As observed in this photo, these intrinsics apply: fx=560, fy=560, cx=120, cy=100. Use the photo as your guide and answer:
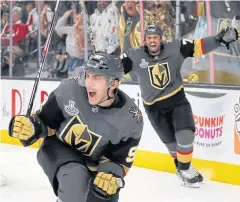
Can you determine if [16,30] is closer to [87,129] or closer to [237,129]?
[237,129]

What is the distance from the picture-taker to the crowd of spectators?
4.55 m

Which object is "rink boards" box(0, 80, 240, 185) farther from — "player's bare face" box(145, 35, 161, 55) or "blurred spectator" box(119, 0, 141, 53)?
"blurred spectator" box(119, 0, 141, 53)

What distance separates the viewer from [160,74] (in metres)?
3.81

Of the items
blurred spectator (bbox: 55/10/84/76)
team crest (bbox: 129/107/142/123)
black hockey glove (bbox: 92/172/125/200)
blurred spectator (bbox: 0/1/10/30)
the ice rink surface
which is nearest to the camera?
black hockey glove (bbox: 92/172/125/200)

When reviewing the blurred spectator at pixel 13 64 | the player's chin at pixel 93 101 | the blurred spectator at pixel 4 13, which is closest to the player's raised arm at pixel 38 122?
the player's chin at pixel 93 101

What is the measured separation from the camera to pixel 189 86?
4.20 m

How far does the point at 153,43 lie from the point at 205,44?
344mm

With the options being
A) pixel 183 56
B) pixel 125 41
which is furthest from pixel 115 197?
pixel 125 41

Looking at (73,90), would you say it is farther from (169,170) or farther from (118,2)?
(118,2)

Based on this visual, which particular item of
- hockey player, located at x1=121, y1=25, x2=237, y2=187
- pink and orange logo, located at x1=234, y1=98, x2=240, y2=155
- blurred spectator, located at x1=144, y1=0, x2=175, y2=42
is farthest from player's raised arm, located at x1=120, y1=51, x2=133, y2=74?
blurred spectator, located at x1=144, y1=0, x2=175, y2=42

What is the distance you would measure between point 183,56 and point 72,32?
6.68ft

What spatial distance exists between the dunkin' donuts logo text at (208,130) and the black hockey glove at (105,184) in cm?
204

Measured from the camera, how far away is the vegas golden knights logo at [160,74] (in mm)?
3807

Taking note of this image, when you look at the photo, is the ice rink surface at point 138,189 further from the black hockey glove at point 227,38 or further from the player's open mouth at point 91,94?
the player's open mouth at point 91,94
